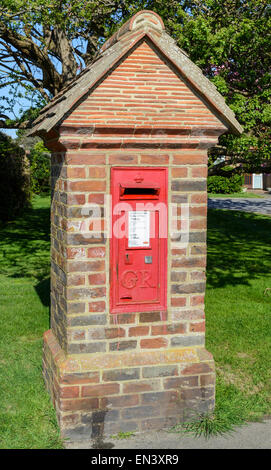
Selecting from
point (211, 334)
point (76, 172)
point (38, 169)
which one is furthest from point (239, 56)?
point (38, 169)

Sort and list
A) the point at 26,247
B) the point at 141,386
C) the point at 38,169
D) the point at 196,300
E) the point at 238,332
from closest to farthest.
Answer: the point at 141,386 < the point at 196,300 < the point at 238,332 < the point at 26,247 < the point at 38,169

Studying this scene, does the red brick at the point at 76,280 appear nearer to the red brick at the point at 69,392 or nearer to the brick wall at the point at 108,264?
the brick wall at the point at 108,264

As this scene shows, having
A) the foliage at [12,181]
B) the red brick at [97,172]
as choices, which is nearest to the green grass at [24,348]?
the red brick at [97,172]

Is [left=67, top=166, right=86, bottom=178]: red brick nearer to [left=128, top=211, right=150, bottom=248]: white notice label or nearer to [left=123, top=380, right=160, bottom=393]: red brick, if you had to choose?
[left=128, top=211, right=150, bottom=248]: white notice label

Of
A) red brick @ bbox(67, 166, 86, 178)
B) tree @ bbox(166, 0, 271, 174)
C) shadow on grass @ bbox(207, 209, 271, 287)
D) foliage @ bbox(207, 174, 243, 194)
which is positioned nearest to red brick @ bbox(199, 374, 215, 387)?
red brick @ bbox(67, 166, 86, 178)

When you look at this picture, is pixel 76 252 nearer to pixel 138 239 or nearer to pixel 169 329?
pixel 138 239

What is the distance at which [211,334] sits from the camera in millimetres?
6574

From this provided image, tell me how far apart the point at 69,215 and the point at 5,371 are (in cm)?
220

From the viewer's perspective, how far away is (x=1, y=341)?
623cm

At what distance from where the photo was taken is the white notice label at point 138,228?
4133 millimetres

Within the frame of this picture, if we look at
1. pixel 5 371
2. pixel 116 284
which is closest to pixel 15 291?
pixel 5 371

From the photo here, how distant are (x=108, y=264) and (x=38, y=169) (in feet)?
76.1

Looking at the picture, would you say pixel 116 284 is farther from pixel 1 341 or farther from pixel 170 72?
pixel 1 341

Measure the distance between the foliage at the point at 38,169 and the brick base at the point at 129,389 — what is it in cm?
2176
